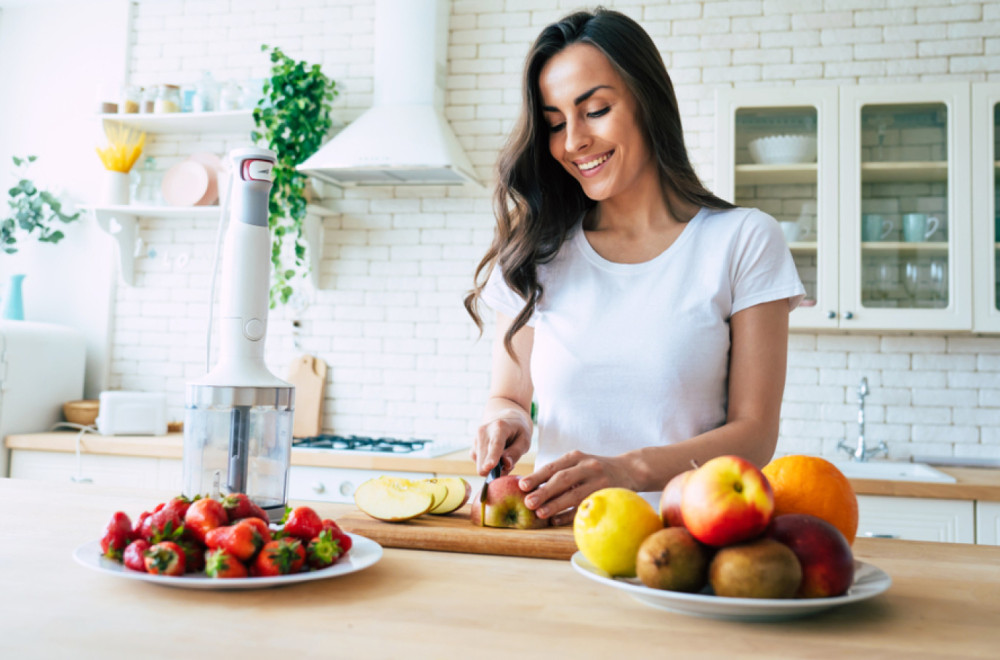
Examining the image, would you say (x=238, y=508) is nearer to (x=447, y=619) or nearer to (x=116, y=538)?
(x=116, y=538)

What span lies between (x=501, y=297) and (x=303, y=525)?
866 millimetres

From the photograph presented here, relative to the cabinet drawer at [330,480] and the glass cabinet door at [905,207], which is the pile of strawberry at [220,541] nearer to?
the cabinet drawer at [330,480]

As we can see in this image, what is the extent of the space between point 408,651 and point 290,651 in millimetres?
104

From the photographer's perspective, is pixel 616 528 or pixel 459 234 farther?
pixel 459 234

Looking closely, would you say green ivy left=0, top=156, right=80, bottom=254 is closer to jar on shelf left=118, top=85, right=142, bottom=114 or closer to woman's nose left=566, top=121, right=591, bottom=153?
jar on shelf left=118, top=85, right=142, bottom=114

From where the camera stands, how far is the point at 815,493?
92cm

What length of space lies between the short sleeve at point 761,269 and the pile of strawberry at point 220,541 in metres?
0.88

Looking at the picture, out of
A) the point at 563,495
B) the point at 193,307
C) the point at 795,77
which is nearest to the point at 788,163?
the point at 795,77

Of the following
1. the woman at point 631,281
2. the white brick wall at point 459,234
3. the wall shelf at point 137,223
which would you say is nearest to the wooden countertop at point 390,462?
the white brick wall at point 459,234

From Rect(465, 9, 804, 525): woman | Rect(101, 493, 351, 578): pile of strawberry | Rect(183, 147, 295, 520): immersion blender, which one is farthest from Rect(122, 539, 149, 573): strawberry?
Rect(465, 9, 804, 525): woman

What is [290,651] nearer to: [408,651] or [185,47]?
[408,651]

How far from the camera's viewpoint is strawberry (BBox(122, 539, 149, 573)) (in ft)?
3.06

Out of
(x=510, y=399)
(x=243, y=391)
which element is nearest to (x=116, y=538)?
(x=243, y=391)

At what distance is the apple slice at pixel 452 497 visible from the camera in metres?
1.32
